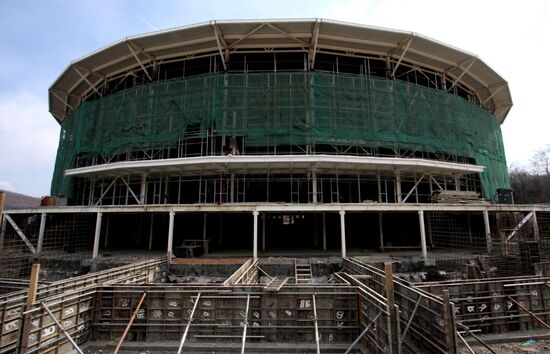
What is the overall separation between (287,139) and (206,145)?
7112 mm

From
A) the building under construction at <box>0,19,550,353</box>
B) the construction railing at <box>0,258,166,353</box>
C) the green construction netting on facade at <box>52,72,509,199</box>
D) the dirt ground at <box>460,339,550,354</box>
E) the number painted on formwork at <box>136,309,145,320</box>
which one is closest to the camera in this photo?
the construction railing at <box>0,258,166,353</box>

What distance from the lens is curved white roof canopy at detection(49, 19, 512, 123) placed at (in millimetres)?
22719

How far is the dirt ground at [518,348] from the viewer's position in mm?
8509

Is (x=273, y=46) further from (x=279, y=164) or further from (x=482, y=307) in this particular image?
(x=482, y=307)

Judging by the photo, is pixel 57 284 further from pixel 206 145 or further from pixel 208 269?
pixel 206 145

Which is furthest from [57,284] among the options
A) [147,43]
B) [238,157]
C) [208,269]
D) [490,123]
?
[490,123]

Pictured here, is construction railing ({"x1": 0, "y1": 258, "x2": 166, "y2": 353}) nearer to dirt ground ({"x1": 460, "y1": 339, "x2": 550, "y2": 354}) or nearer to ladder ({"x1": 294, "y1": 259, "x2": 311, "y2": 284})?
ladder ({"x1": 294, "y1": 259, "x2": 311, "y2": 284})

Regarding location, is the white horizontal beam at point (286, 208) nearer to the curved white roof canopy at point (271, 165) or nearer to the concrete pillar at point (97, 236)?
the concrete pillar at point (97, 236)

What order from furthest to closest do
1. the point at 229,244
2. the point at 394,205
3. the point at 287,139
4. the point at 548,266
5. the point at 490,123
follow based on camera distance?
the point at 490,123 < the point at 229,244 < the point at 287,139 < the point at 394,205 < the point at 548,266

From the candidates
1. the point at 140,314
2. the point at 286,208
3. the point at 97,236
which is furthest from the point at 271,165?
the point at 140,314

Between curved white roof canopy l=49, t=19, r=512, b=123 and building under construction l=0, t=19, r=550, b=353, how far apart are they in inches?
5.5

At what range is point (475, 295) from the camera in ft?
33.5

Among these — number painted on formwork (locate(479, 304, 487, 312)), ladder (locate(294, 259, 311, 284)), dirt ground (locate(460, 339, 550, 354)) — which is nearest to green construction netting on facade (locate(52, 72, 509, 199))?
ladder (locate(294, 259, 311, 284))

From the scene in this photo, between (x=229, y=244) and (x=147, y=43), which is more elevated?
(x=147, y=43)
